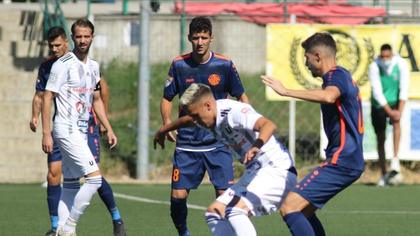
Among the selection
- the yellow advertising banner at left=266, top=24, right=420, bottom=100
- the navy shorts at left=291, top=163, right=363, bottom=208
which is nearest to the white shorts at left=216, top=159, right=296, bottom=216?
the navy shorts at left=291, top=163, right=363, bottom=208

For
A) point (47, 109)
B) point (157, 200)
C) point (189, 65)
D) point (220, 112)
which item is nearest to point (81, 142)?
point (47, 109)

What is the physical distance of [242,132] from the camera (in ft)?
28.3

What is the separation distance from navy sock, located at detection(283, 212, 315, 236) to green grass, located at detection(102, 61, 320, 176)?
398 inches

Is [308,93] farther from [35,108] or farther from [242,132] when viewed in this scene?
[35,108]

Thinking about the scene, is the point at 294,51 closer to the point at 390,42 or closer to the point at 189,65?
the point at 390,42

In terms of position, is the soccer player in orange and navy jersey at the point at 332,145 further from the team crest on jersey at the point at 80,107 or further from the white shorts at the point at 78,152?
the team crest on jersey at the point at 80,107

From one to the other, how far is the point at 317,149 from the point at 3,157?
16.1ft

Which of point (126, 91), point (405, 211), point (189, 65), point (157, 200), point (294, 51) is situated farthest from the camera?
point (126, 91)

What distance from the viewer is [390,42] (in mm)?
18141

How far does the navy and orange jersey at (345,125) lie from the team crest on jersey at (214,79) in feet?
6.32

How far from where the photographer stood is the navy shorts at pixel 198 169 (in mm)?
10570

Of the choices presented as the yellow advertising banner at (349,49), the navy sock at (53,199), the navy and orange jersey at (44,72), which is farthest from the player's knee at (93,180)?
the yellow advertising banner at (349,49)

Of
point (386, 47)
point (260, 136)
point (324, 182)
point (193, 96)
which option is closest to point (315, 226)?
point (324, 182)

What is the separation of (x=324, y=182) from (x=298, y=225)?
41 centimetres
